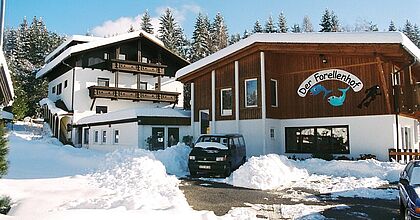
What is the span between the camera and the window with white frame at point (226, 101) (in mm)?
20406

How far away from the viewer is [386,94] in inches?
623

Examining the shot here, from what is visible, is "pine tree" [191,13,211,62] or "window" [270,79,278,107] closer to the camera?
"window" [270,79,278,107]

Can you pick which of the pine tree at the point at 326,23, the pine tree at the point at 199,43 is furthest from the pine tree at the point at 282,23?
the pine tree at the point at 199,43

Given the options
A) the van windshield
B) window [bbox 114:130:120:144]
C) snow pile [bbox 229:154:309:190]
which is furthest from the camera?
window [bbox 114:130:120:144]

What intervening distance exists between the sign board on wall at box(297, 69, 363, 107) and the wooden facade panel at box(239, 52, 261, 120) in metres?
2.37

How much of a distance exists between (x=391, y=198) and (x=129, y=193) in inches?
290

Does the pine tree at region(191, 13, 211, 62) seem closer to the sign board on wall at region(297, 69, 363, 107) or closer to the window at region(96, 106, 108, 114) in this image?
the window at region(96, 106, 108, 114)

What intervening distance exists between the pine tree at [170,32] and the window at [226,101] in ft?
115

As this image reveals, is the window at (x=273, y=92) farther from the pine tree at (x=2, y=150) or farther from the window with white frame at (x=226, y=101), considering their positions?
the pine tree at (x=2, y=150)

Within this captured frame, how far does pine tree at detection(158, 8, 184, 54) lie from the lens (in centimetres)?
5569

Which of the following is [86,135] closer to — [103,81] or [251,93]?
[103,81]

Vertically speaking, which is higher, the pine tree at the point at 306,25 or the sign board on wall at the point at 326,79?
the pine tree at the point at 306,25

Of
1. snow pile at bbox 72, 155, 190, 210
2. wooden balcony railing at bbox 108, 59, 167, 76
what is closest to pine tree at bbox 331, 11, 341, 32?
wooden balcony railing at bbox 108, 59, 167, 76

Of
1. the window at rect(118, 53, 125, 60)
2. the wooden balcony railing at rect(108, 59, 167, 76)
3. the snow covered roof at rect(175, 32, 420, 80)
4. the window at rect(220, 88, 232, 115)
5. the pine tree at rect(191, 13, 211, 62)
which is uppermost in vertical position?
the pine tree at rect(191, 13, 211, 62)
